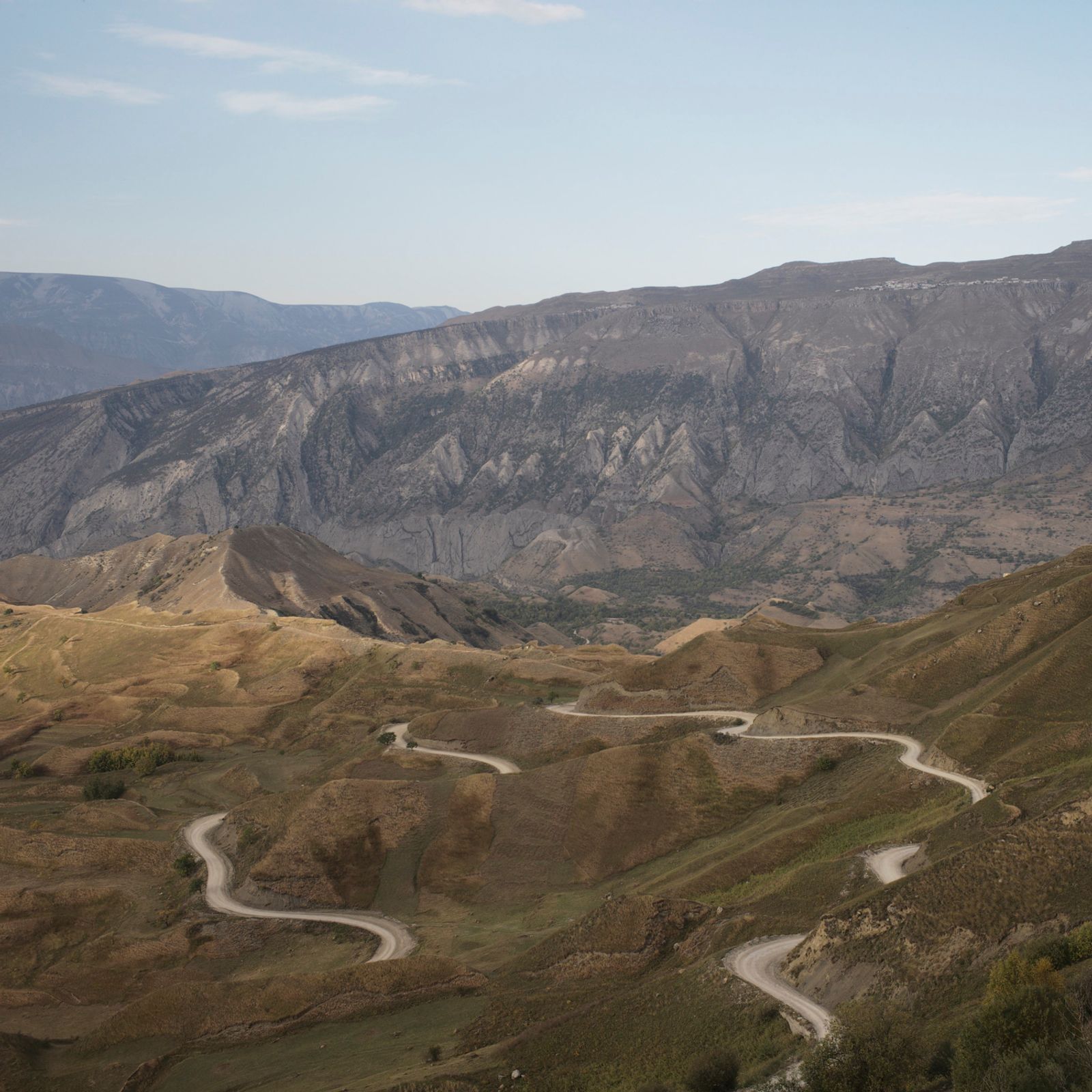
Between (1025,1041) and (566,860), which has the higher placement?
(1025,1041)

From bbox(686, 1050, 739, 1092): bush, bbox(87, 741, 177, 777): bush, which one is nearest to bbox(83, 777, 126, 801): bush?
bbox(87, 741, 177, 777): bush

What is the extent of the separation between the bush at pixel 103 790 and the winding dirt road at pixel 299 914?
84.8 feet

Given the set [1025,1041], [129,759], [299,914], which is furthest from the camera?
[129,759]

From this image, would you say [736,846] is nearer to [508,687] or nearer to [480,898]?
[480,898]

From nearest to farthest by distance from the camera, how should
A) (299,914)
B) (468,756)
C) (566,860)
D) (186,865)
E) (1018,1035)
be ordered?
(1018,1035)
(299,914)
(566,860)
(186,865)
(468,756)

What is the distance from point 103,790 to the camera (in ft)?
428

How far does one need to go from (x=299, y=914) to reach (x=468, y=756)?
37400 mm

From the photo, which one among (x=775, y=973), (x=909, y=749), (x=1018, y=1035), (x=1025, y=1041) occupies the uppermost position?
(x=1025, y=1041)

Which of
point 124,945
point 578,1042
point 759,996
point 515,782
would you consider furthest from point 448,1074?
point 515,782

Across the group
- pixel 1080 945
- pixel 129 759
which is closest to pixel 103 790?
pixel 129 759

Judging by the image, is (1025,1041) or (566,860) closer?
(1025,1041)

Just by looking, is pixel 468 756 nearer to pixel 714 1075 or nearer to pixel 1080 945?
pixel 714 1075

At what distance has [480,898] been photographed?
3482 inches

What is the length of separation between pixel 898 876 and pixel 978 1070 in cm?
2725
